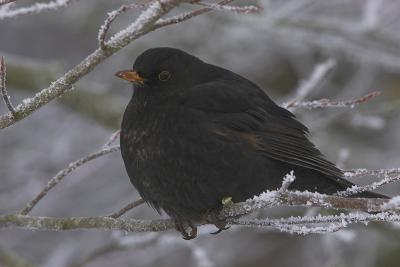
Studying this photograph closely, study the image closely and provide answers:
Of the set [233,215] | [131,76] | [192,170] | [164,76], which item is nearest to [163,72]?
[164,76]

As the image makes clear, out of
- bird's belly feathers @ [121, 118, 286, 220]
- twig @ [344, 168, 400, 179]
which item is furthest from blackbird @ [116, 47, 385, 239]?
twig @ [344, 168, 400, 179]

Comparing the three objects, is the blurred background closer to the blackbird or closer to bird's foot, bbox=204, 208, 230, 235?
the blackbird

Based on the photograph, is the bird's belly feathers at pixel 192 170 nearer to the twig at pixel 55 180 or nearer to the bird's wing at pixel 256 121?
the bird's wing at pixel 256 121

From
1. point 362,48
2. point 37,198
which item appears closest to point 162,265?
point 362,48

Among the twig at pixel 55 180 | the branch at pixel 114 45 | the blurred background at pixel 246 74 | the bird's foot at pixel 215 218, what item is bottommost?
the blurred background at pixel 246 74

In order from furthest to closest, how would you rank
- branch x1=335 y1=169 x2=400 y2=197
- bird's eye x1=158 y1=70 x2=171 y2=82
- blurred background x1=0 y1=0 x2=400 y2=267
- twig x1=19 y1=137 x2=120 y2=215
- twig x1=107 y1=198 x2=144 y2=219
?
blurred background x1=0 y1=0 x2=400 y2=267, bird's eye x1=158 y1=70 x2=171 y2=82, twig x1=107 y1=198 x2=144 y2=219, twig x1=19 y1=137 x2=120 y2=215, branch x1=335 y1=169 x2=400 y2=197

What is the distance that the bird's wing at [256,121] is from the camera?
4117mm

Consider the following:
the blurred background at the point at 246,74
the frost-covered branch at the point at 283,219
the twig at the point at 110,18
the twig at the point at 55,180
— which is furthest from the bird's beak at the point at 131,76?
the blurred background at the point at 246,74

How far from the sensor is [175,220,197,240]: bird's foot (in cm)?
405

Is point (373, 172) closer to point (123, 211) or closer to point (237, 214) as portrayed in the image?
point (237, 214)

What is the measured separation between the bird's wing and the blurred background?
4.47 ft

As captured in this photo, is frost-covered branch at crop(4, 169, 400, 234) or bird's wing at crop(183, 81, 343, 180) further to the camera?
bird's wing at crop(183, 81, 343, 180)

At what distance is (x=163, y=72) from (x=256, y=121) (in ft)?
2.13

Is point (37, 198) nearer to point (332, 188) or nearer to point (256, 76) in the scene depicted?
point (332, 188)
